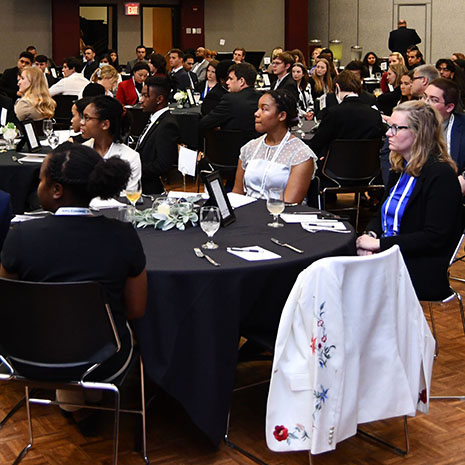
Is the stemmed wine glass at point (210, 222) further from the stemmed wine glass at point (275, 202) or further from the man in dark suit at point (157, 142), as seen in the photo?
the man in dark suit at point (157, 142)

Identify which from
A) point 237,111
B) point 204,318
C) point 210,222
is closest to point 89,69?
point 237,111

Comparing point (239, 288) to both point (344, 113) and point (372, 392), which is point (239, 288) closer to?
point (372, 392)

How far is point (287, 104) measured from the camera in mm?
4645

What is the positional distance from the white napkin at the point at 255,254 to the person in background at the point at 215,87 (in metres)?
5.43

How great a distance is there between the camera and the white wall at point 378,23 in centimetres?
1822

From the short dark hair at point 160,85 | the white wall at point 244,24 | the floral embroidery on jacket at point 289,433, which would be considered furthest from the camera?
the white wall at point 244,24

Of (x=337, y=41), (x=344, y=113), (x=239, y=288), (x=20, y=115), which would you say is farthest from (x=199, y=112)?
(x=337, y=41)

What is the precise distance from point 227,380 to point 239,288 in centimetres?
36

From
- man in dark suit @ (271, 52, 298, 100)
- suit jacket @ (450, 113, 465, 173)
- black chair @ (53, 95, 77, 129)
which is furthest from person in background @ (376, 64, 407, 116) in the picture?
suit jacket @ (450, 113, 465, 173)

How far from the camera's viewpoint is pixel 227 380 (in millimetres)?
3111

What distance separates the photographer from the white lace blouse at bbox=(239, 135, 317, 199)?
4.61m

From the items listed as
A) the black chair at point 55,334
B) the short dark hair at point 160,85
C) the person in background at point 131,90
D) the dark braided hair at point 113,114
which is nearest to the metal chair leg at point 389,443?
the black chair at point 55,334

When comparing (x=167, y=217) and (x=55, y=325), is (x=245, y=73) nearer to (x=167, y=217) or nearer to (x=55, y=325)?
(x=167, y=217)

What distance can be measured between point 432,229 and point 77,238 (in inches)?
66.8
